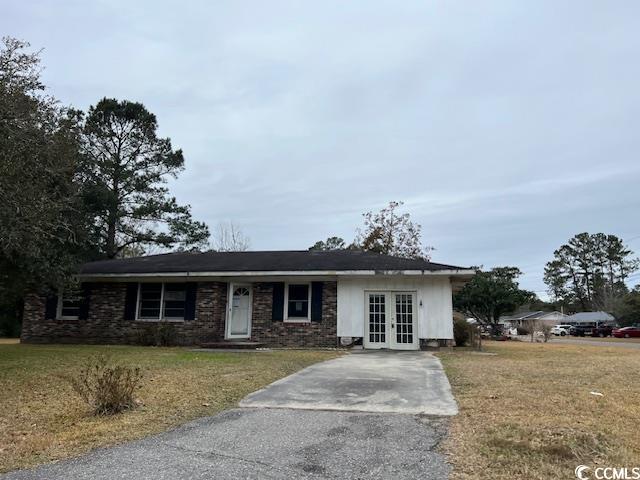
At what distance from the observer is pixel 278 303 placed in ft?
57.5

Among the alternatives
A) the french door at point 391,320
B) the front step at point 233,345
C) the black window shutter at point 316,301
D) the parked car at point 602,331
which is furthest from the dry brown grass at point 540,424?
the parked car at point 602,331

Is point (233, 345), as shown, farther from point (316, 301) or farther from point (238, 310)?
point (316, 301)

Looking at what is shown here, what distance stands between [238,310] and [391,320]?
5.47 m

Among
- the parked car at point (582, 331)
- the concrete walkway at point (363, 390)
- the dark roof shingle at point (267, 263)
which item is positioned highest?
the dark roof shingle at point (267, 263)

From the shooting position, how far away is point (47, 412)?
6637 millimetres

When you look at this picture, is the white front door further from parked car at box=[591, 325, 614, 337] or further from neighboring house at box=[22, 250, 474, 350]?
parked car at box=[591, 325, 614, 337]

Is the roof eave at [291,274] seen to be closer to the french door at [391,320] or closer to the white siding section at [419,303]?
the white siding section at [419,303]

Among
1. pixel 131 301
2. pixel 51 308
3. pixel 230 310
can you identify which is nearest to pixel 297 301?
pixel 230 310

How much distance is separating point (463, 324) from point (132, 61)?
14.1 m

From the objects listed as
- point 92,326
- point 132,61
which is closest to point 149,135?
point 92,326

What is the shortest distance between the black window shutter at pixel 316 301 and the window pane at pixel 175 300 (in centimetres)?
467

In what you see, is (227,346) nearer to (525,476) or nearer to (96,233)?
(525,476)

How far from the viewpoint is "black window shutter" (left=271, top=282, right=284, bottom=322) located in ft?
57.1

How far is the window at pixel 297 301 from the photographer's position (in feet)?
57.1
